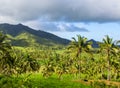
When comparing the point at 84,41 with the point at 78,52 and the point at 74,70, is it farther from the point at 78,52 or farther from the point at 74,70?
the point at 74,70

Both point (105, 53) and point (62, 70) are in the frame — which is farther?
point (62, 70)

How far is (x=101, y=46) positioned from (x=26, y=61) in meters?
48.8

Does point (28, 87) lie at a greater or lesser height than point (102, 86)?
greater

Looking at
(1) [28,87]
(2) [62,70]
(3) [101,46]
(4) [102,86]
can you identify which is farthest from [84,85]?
(1) [28,87]

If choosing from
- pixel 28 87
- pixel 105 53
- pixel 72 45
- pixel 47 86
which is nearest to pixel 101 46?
pixel 105 53

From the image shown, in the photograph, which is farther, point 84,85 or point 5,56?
point 84,85

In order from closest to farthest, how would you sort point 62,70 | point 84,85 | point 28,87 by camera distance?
point 28,87 → point 84,85 → point 62,70

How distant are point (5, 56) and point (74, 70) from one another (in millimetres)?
69671

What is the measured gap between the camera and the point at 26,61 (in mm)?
155125

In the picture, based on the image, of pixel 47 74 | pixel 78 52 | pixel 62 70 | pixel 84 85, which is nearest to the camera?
pixel 84 85

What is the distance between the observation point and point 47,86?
4299 inches

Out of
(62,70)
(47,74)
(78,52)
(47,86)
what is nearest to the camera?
(47,86)

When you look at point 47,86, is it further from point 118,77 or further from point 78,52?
point 118,77

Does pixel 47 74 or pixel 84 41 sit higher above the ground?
pixel 84 41
